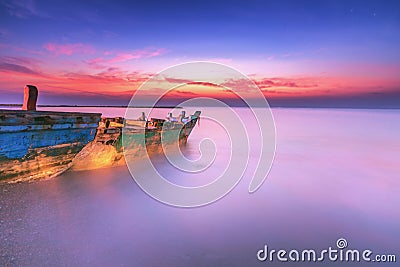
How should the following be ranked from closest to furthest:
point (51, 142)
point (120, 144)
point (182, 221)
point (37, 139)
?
1. point (37, 139)
2. point (182, 221)
3. point (51, 142)
4. point (120, 144)

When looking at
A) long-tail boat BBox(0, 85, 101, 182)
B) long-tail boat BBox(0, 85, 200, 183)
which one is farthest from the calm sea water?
long-tail boat BBox(0, 85, 101, 182)

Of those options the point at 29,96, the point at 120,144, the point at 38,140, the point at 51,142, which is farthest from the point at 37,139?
the point at 120,144

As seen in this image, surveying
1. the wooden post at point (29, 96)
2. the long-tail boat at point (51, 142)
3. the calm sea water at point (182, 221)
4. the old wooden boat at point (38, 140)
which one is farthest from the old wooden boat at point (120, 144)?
the wooden post at point (29, 96)

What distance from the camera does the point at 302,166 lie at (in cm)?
1217

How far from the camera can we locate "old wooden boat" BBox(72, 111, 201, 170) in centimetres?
873

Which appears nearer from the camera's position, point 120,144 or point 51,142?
point 51,142

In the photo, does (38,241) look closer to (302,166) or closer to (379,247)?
(379,247)

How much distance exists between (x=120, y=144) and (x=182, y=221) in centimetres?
467

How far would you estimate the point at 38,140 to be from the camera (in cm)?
597

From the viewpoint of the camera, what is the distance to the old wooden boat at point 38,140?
210 inches

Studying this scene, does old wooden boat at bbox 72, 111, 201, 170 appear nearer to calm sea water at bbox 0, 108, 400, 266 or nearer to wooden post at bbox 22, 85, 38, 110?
calm sea water at bbox 0, 108, 400, 266

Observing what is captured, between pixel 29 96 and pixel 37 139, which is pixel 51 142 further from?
pixel 29 96

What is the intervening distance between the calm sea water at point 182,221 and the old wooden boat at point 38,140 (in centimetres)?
80

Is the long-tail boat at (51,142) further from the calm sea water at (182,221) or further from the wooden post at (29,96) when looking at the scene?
the calm sea water at (182,221)
